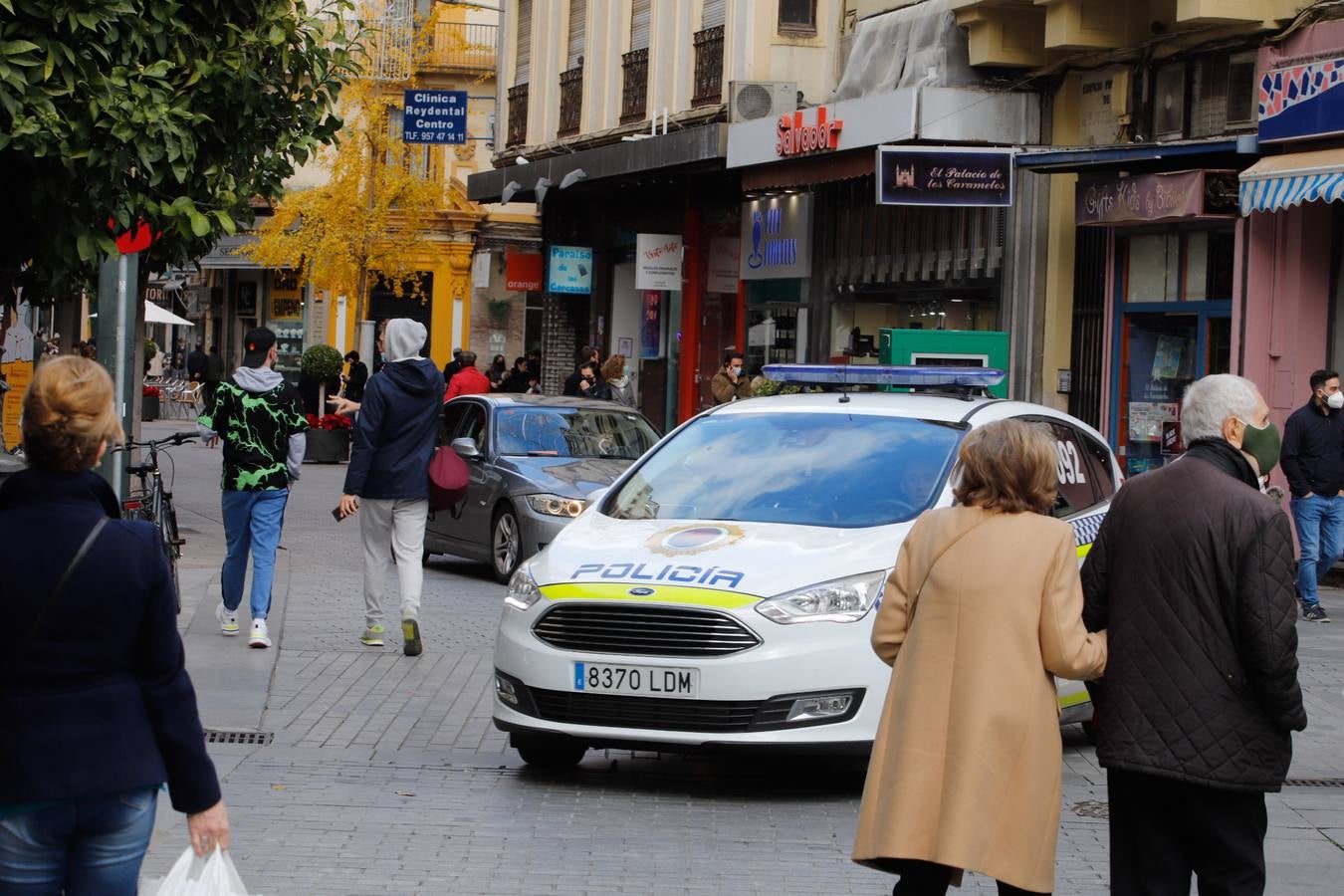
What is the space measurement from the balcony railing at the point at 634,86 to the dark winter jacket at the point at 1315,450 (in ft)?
53.9

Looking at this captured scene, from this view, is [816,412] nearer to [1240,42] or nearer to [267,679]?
[267,679]

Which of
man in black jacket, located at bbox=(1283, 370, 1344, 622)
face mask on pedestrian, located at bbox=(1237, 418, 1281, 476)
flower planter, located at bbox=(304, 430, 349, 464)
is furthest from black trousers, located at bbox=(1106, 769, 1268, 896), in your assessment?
flower planter, located at bbox=(304, 430, 349, 464)

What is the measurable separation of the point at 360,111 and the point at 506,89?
7.44m

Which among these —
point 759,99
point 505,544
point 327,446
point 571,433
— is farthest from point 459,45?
point 505,544

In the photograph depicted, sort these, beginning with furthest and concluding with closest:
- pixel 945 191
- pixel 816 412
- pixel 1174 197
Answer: pixel 945 191, pixel 1174 197, pixel 816 412

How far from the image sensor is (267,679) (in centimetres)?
1070

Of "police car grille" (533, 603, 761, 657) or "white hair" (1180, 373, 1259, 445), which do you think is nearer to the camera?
"white hair" (1180, 373, 1259, 445)

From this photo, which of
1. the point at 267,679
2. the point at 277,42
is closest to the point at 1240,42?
the point at 277,42

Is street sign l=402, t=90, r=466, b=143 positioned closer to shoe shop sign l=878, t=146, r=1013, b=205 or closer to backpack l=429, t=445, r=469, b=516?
shoe shop sign l=878, t=146, r=1013, b=205

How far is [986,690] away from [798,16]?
2264 cm

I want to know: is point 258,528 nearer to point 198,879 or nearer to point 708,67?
point 198,879

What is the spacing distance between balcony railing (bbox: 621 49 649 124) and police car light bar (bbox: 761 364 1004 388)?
20960mm

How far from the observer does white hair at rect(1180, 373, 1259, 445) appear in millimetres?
5332

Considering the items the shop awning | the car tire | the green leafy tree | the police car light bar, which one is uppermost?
the shop awning
